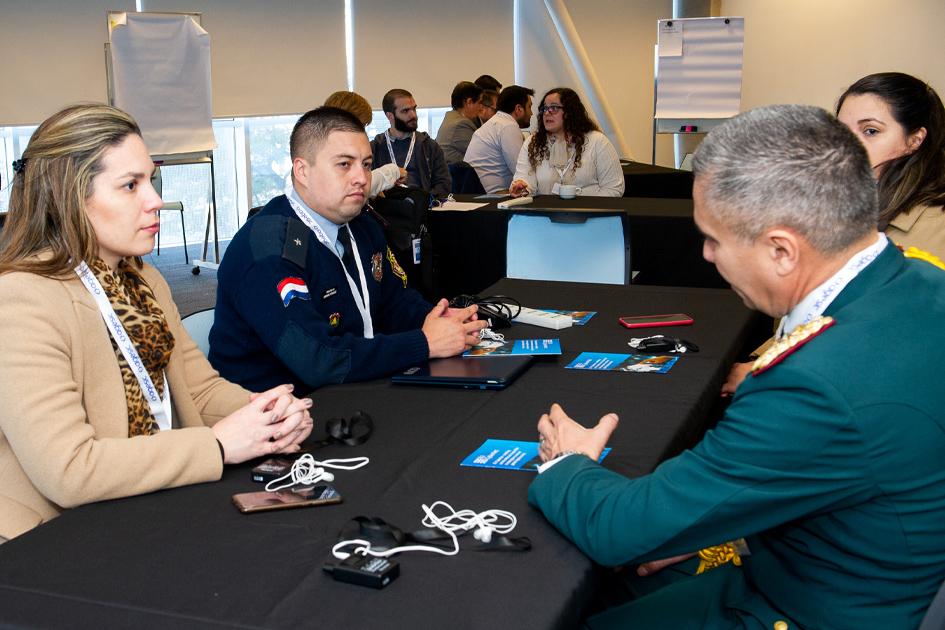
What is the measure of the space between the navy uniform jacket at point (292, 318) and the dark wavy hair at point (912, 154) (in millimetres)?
1435

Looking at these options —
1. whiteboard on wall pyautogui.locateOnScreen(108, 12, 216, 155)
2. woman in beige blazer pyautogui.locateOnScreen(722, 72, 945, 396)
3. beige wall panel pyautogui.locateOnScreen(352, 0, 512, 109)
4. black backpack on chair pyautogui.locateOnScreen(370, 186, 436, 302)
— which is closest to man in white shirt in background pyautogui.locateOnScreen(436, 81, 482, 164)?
beige wall panel pyautogui.locateOnScreen(352, 0, 512, 109)

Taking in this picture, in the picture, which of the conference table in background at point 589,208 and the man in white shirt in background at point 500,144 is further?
the man in white shirt in background at point 500,144

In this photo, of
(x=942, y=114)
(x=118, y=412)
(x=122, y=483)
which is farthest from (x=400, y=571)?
(x=942, y=114)

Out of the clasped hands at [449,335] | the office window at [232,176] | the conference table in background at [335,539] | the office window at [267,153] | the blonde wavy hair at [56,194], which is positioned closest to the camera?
the conference table in background at [335,539]

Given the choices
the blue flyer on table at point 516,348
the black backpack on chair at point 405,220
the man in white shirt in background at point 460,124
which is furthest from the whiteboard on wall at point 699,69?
the blue flyer on table at point 516,348

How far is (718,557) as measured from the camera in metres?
1.59

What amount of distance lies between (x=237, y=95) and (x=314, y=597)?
7.27 m

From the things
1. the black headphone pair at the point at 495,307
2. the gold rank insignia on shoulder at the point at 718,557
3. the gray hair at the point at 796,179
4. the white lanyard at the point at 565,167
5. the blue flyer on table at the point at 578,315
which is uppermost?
the gray hair at the point at 796,179

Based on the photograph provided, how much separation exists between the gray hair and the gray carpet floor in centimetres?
464

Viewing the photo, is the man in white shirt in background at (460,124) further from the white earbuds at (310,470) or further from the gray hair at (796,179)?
the gray hair at (796,179)

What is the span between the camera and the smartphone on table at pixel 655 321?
254 cm

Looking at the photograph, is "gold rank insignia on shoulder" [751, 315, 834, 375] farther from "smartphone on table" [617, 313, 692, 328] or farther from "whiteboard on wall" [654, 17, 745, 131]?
"whiteboard on wall" [654, 17, 745, 131]

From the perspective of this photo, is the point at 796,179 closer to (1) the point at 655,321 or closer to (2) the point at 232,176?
(1) the point at 655,321

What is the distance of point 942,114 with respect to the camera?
2.59 meters
